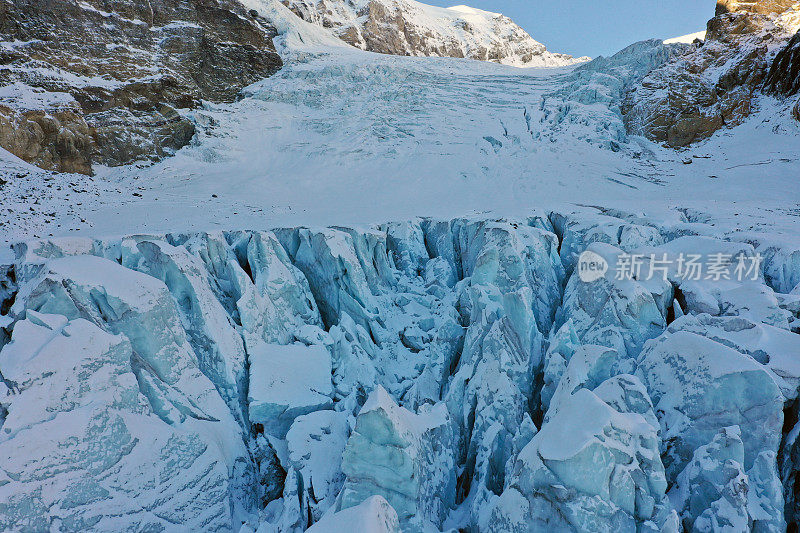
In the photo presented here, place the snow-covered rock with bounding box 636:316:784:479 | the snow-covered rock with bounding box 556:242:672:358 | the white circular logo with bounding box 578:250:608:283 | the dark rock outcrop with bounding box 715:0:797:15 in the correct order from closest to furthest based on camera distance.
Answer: the snow-covered rock with bounding box 636:316:784:479
the snow-covered rock with bounding box 556:242:672:358
the white circular logo with bounding box 578:250:608:283
the dark rock outcrop with bounding box 715:0:797:15

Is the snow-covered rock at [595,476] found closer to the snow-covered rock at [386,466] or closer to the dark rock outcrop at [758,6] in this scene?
the snow-covered rock at [386,466]

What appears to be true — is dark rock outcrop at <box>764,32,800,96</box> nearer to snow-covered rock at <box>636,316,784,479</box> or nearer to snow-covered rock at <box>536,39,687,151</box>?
snow-covered rock at <box>536,39,687,151</box>

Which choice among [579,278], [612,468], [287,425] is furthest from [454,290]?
[612,468]

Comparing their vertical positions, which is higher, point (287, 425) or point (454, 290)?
point (454, 290)

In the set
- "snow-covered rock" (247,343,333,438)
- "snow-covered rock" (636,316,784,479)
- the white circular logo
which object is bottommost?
"snow-covered rock" (247,343,333,438)

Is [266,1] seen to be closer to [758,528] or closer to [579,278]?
[579,278]

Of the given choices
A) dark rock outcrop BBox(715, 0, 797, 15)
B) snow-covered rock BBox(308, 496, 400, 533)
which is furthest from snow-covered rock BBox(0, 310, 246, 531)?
dark rock outcrop BBox(715, 0, 797, 15)
